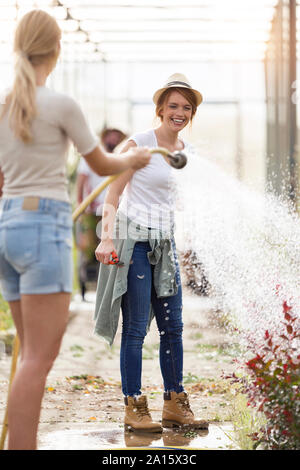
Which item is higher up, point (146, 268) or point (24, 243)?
point (146, 268)

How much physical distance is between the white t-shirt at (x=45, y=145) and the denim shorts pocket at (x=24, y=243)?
101mm

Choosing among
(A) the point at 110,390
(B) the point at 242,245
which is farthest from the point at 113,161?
(A) the point at 110,390

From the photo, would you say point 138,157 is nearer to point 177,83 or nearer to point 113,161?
point 113,161

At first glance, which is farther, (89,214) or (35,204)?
(89,214)

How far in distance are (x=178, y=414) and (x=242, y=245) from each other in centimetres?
103

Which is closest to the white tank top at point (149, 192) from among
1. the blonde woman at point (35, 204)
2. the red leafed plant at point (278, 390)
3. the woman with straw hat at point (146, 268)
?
the woman with straw hat at point (146, 268)

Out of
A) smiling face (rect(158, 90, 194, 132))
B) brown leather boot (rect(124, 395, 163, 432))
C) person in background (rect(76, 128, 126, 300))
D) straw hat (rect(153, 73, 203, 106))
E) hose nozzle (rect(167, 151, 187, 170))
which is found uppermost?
person in background (rect(76, 128, 126, 300))

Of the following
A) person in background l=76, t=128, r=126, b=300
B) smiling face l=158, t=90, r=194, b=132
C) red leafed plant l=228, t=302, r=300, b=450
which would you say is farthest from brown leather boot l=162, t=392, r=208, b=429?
person in background l=76, t=128, r=126, b=300

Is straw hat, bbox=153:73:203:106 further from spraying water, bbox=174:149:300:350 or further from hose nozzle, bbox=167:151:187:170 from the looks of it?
hose nozzle, bbox=167:151:187:170

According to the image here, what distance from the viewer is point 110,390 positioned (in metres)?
4.54

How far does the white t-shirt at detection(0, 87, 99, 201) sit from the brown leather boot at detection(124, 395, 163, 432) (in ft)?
4.27

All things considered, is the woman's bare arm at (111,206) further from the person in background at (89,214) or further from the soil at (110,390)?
the person in background at (89,214)

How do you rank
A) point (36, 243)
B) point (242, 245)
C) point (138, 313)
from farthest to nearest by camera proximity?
point (242, 245)
point (138, 313)
point (36, 243)

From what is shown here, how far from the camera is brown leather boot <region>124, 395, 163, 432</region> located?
3.39 metres
